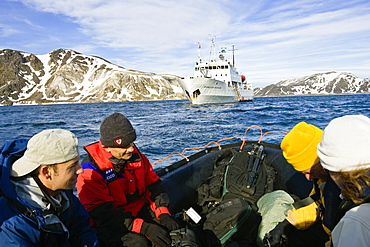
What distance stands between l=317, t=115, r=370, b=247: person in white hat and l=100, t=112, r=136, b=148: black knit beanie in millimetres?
1654

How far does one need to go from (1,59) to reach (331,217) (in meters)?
173

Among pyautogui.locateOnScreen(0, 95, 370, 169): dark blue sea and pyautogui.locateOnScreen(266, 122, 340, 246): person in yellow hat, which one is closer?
pyautogui.locateOnScreen(266, 122, 340, 246): person in yellow hat

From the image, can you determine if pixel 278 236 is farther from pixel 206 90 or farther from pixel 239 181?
pixel 206 90

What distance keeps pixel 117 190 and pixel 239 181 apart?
1.88 m

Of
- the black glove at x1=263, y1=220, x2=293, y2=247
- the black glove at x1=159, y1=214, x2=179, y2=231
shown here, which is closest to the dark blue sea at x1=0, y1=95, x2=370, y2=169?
the black glove at x1=159, y1=214, x2=179, y2=231

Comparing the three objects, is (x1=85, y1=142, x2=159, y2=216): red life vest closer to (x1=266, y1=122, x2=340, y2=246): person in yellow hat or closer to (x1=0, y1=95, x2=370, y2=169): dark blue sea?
(x1=266, y1=122, x2=340, y2=246): person in yellow hat

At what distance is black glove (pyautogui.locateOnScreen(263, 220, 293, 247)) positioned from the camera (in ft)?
7.97

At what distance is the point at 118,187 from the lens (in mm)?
2480

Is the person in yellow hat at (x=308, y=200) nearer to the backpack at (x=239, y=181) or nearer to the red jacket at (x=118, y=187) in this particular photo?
the backpack at (x=239, y=181)

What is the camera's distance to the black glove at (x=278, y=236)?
Answer: 2.43 metres

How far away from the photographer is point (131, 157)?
2658 mm

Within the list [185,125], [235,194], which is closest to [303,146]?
[235,194]

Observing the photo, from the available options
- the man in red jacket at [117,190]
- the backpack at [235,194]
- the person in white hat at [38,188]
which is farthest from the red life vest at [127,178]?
the backpack at [235,194]

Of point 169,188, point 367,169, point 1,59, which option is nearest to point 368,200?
point 367,169
